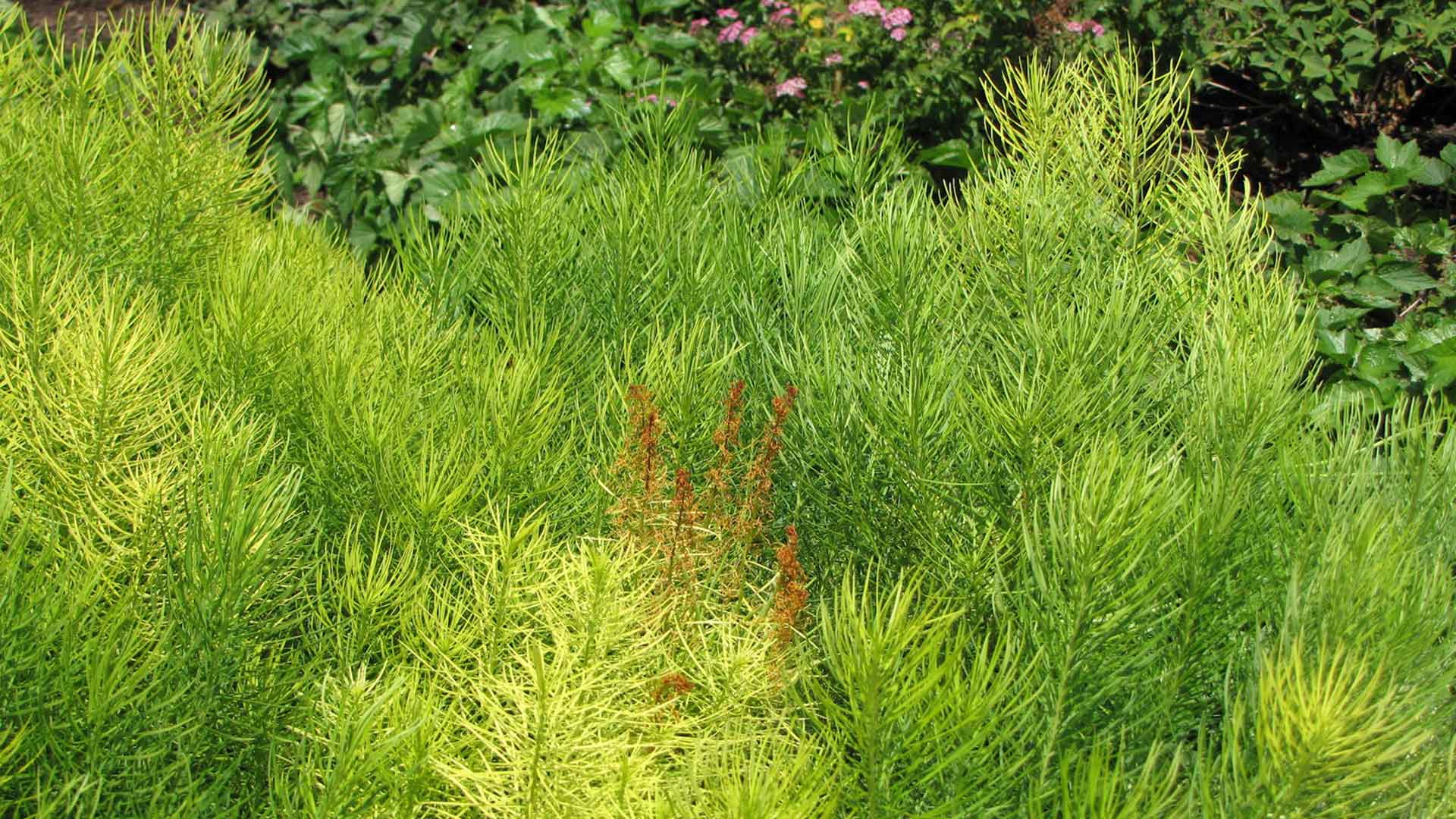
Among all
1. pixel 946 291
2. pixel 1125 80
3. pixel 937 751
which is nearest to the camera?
pixel 937 751

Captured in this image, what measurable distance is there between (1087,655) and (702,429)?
550 mm

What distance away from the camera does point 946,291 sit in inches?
62.8

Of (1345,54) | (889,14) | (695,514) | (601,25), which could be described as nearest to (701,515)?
(695,514)

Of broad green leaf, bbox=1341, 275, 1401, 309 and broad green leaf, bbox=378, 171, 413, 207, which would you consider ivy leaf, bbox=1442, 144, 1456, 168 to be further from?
broad green leaf, bbox=378, 171, 413, 207

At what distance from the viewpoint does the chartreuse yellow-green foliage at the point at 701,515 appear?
1.01 metres

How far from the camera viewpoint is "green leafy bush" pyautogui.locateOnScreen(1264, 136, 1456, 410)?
234 cm

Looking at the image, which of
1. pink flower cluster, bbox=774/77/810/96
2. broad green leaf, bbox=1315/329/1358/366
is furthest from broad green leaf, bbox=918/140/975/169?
broad green leaf, bbox=1315/329/1358/366

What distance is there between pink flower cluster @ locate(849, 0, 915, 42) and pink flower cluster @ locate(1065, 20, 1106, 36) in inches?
16.9

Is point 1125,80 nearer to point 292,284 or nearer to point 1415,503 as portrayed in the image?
point 1415,503

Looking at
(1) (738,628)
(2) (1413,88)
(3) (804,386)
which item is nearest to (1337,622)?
(1) (738,628)

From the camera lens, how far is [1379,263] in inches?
98.8

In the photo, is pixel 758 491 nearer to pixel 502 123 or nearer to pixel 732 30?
pixel 502 123

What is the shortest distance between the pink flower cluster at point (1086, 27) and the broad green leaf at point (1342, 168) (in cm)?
61

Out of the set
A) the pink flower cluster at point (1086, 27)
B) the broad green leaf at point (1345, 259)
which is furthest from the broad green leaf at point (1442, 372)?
the pink flower cluster at point (1086, 27)
